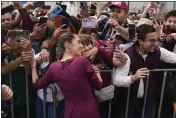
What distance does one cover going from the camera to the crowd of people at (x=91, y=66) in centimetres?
267

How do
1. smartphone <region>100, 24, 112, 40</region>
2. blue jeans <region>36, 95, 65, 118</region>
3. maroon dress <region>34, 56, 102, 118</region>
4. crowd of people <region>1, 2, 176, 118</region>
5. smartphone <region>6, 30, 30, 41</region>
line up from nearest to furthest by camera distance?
maroon dress <region>34, 56, 102, 118</region>
crowd of people <region>1, 2, 176, 118</region>
smartphone <region>6, 30, 30, 41</region>
blue jeans <region>36, 95, 65, 118</region>
smartphone <region>100, 24, 112, 40</region>

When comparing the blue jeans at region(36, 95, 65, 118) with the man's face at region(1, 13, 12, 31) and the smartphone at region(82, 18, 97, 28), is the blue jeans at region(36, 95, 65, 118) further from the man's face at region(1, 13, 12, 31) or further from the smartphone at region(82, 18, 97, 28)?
the man's face at region(1, 13, 12, 31)

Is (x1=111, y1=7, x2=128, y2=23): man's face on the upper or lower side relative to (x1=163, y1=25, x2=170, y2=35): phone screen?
upper

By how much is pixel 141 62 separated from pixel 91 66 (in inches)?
31.1

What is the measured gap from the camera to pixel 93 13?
17.8 ft

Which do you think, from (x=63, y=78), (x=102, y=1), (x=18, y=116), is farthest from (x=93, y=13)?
(x=63, y=78)

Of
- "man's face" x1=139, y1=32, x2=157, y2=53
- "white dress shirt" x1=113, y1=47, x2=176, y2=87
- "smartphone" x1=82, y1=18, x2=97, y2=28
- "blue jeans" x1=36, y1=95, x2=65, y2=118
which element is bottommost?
"blue jeans" x1=36, y1=95, x2=65, y2=118

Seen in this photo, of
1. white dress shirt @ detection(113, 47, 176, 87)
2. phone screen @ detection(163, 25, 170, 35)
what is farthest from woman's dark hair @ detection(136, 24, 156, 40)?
phone screen @ detection(163, 25, 170, 35)

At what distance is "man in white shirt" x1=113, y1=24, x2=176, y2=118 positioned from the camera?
310cm

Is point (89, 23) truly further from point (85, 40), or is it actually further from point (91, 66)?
point (91, 66)

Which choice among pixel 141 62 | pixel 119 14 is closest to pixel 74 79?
pixel 141 62

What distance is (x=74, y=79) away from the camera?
8.41ft

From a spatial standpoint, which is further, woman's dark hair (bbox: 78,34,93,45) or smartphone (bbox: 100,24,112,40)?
smartphone (bbox: 100,24,112,40)

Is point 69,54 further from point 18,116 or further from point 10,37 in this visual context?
point 18,116
